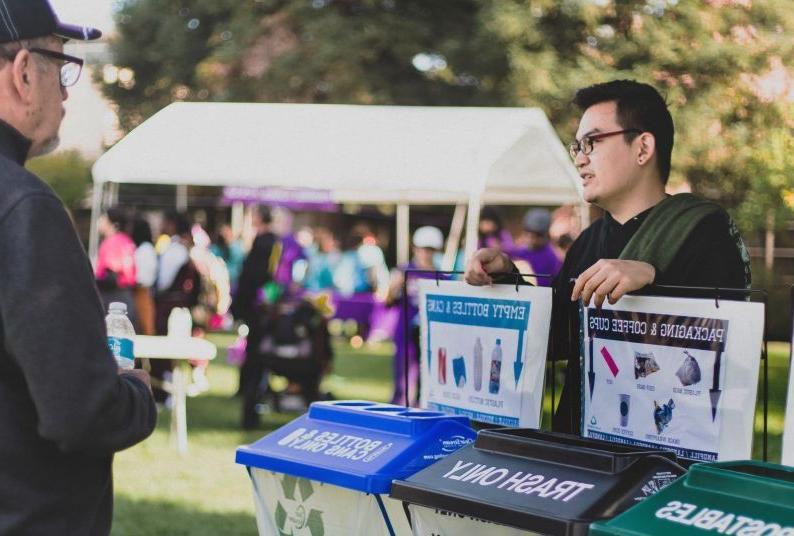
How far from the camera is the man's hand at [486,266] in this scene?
3178 mm

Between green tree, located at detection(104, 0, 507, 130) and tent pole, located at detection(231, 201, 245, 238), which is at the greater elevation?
green tree, located at detection(104, 0, 507, 130)

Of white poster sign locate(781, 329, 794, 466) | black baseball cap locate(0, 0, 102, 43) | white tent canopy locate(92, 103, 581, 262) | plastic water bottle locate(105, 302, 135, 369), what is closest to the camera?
black baseball cap locate(0, 0, 102, 43)

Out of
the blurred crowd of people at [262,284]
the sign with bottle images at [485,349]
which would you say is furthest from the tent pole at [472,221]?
the sign with bottle images at [485,349]

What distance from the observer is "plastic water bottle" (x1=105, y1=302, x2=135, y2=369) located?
263 centimetres

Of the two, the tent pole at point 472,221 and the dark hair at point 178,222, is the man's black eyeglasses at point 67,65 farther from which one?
the dark hair at point 178,222

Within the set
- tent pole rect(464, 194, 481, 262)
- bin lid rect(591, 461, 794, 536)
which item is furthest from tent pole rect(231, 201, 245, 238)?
bin lid rect(591, 461, 794, 536)

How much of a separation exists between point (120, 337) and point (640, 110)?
1.59 meters

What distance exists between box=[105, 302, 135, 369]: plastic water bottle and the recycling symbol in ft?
1.81

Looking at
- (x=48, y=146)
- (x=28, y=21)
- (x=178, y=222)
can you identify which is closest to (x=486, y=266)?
(x=48, y=146)

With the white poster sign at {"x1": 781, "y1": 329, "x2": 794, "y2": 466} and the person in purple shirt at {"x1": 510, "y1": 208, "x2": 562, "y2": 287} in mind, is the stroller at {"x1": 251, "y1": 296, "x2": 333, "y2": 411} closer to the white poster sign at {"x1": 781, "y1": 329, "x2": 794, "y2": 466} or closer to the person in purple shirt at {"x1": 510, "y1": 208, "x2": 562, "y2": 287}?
the person in purple shirt at {"x1": 510, "y1": 208, "x2": 562, "y2": 287}

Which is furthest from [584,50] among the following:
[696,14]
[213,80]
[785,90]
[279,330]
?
[279,330]

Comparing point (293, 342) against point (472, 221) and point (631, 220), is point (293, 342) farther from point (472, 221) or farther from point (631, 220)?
point (631, 220)

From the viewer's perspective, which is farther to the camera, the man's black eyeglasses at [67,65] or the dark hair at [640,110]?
the dark hair at [640,110]

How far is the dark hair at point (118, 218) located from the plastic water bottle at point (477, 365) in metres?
7.66
